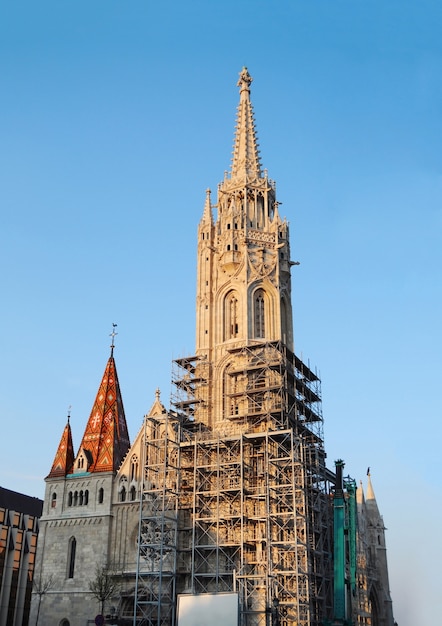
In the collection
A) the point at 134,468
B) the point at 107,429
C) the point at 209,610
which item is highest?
the point at 107,429

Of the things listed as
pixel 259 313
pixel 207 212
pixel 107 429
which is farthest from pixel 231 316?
pixel 107 429

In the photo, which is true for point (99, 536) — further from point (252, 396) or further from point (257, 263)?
point (257, 263)

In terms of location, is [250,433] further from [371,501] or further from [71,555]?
[371,501]

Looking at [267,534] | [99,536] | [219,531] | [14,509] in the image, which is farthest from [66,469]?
[14,509]

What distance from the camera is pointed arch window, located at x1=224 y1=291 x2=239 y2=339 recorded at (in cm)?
5322

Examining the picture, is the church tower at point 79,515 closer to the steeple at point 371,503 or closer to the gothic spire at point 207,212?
the gothic spire at point 207,212

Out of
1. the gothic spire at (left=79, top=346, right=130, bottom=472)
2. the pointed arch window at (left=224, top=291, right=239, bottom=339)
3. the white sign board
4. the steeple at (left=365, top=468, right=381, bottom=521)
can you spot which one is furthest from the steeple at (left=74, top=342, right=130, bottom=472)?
the steeple at (left=365, top=468, right=381, bottom=521)

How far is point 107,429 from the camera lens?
2176 inches

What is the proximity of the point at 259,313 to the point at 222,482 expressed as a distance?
12.8 meters

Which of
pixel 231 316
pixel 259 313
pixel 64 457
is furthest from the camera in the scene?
pixel 64 457

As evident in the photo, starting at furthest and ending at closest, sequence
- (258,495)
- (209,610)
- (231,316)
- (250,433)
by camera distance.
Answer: (231,316), (250,433), (258,495), (209,610)

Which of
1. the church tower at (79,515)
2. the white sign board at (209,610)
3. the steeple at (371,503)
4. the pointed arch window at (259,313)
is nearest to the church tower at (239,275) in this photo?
the pointed arch window at (259,313)

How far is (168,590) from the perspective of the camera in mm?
45562

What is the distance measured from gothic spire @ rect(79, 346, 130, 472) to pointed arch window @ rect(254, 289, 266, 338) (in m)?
12.6
